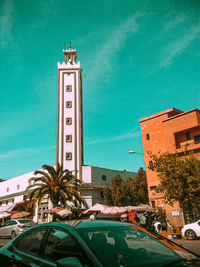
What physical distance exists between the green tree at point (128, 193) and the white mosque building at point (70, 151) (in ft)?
6.63

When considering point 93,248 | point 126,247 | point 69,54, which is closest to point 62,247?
point 93,248

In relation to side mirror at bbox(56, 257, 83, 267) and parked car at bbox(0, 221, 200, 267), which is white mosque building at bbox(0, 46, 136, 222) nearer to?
parked car at bbox(0, 221, 200, 267)

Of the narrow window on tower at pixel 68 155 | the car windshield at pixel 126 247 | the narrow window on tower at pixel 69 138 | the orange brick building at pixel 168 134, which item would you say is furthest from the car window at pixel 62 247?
the narrow window on tower at pixel 69 138

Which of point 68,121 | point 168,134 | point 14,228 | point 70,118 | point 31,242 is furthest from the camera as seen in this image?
point 70,118

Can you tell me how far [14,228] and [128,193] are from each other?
24691 millimetres

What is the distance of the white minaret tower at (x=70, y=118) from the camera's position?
141 feet

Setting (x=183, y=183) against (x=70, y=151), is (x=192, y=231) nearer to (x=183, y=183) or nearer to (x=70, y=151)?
(x=183, y=183)

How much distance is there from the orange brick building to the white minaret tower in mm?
14278

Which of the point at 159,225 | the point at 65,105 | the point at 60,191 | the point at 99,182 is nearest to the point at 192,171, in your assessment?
the point at 159,225

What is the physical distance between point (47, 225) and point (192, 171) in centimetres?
1696

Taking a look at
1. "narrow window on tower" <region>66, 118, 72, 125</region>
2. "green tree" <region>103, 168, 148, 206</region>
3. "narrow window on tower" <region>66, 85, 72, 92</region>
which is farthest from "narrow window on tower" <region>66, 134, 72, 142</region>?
"green tree" <region>103, 168, 148, 206</region>

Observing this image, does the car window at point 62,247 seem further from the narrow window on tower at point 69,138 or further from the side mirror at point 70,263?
the narrow window on tower at point 69,138

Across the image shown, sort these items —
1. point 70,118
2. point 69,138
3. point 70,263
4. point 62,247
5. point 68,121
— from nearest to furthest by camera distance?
point 70,263, point 62,247, point 69,138, point 68,121, point 70,118

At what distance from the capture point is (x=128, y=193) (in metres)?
39.8
